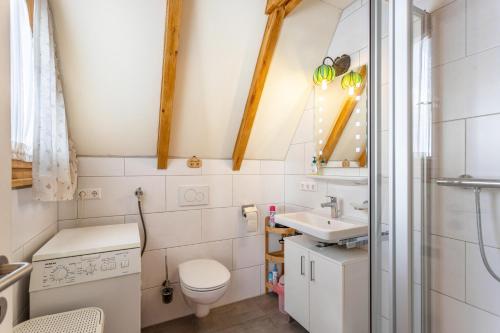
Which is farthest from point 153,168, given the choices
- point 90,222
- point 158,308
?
point 158,308

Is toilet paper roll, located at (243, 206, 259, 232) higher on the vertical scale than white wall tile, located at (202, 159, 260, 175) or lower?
lower

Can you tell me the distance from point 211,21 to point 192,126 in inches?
33.5

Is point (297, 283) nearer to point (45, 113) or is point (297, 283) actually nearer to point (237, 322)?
point (237, 322)

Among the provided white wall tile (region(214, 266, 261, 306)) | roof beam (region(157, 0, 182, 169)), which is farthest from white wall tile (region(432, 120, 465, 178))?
white wall tile (region(214, 266, 261, 306))

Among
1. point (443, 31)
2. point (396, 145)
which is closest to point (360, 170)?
point (443, 31)

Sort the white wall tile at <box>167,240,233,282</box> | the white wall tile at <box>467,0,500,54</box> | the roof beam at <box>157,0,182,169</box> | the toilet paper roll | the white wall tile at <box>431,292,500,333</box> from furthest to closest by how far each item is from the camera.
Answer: the toilet paper roll, the white wall tile at <box>167,240,233,282</box>, the roof beam at <box>157,0,182,169</box>, the white wall tile at <box>431,292,500,333</box>, the white wall tile at <box>467,0,500,54</box>

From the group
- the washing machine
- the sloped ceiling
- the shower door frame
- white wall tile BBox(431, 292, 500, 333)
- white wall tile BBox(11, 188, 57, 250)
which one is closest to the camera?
the shower door frame

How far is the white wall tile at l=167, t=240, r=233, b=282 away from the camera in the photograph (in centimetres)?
225

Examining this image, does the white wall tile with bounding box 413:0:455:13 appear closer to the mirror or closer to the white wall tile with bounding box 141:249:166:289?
the mirror

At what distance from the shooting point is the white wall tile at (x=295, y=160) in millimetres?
2557

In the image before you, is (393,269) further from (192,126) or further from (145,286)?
(145,286)

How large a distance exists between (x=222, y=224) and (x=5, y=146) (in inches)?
80.6

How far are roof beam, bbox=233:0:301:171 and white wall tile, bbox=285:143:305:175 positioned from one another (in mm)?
571

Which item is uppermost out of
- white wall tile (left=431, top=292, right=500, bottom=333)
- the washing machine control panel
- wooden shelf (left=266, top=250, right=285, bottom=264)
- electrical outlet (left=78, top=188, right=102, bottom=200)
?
electrical outlet (left=78, top=188, right=102, bottom=200)
